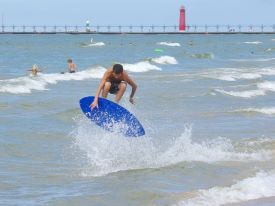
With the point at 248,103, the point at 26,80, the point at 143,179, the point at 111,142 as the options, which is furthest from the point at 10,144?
the point at 26,80

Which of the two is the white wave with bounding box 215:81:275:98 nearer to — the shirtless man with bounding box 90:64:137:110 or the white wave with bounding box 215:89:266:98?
the white wave with bounding box 215:89:266:98

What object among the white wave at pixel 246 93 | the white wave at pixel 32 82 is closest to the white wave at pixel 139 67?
the white wave at pixel 32 82

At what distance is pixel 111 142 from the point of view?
510 inches

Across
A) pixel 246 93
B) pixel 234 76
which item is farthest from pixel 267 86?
pixel 234 76

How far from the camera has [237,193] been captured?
388 inches

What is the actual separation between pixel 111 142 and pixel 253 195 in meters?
3.74

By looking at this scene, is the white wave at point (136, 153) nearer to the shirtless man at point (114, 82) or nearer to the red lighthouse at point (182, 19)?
the shirtless man at point (114, 82)

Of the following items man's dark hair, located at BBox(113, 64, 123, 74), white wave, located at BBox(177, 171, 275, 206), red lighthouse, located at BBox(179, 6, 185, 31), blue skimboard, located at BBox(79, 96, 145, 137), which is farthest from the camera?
red lighthouse, located at BBox(179, 6, 185, 31)

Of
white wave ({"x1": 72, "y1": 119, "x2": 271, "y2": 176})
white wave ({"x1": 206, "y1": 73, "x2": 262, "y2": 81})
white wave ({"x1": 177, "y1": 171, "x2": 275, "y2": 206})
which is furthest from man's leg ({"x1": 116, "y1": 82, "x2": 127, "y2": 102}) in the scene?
white wave ({"x1": 206, "y1": 73, "x2": 262, "y2": 81})

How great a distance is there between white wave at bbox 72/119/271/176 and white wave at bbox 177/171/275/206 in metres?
2.09

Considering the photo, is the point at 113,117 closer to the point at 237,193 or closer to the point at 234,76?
the point at 237,193

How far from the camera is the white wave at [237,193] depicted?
373 inches

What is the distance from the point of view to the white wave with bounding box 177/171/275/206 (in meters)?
9.47

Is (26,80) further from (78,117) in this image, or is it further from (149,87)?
(78,117)
